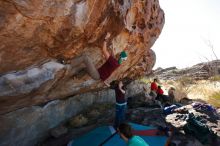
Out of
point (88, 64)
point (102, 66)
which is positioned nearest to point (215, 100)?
point (102, 66)

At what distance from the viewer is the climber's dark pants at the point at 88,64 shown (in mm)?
8344

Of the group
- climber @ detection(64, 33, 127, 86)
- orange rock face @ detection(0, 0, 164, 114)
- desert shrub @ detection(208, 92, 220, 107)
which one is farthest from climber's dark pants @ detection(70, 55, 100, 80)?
desert shrub @ detection(208, 92, 220, 107)

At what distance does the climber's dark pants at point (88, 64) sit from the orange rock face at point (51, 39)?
194 millimetres

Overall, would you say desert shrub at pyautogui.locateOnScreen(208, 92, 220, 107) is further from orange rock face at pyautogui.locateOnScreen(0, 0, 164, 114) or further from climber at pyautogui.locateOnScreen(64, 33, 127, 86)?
climber at pyautogui.locateOnScreen(64, 33, 127, 86)

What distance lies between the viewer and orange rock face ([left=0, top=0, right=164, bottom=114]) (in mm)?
5895

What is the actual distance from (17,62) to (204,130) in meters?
6.58

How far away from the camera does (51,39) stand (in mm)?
6934

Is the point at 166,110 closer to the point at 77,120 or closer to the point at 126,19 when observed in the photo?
the point at 77,120

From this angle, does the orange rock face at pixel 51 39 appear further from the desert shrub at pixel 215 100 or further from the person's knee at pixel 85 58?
the desert shrub at pixel 215 100

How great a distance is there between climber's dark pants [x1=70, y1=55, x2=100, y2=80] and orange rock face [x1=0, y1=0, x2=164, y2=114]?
0.64 ft

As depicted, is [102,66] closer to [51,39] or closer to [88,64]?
[88,64]

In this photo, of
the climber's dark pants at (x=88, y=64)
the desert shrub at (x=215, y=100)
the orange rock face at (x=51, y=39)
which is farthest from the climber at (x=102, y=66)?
the desert shrub at (x=215, y=100)

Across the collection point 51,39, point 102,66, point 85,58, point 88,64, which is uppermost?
point 51,39

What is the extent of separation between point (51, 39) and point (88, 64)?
1.78 metres
